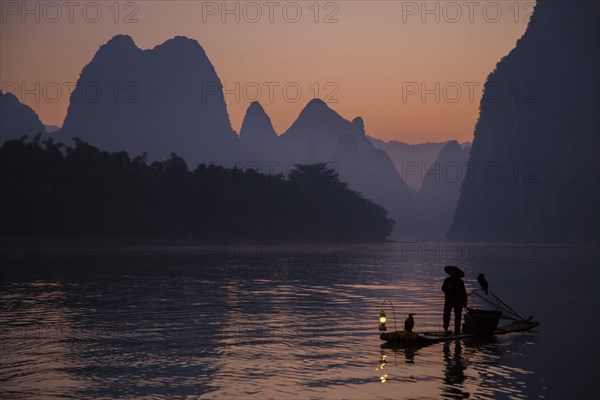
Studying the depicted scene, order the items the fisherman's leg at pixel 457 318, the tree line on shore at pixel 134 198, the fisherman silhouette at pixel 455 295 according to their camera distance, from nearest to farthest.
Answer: the fisherman's leg at pixel 457 318 < the fisherman silhouette at pixel 455 295 < the tree line on shore at pixel 134 198

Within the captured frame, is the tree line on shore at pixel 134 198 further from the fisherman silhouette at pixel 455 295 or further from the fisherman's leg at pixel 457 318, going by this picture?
the fisherman's leg at pixel 457 318

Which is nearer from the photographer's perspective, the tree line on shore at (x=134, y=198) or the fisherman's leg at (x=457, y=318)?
the fisherman's leg at (x=457, y=318)

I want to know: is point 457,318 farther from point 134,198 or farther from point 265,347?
point 134,198

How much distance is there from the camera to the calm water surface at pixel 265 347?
59.4ft

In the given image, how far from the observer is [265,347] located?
2373 cm

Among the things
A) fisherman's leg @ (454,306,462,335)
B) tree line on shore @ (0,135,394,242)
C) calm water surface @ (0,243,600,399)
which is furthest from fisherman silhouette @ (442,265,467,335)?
tree line on shore @ (0,135,394,242)

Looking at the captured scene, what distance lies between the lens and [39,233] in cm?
10725

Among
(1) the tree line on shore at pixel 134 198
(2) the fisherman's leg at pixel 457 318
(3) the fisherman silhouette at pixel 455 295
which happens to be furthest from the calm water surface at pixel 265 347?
(1) the tree line on shore at pixel 134 198

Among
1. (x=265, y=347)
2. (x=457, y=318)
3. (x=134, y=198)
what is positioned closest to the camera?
(x=265, y=347)

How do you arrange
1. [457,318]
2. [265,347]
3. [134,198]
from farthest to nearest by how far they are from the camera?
[134,198]
[457,318]
[265,347]

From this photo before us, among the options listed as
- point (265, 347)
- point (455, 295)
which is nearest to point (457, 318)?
point (455, 295)

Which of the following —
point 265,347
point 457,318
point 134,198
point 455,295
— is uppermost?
point 134,198

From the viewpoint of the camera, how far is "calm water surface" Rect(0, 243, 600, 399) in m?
18.1

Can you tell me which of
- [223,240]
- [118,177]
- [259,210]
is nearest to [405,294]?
[118,177]
